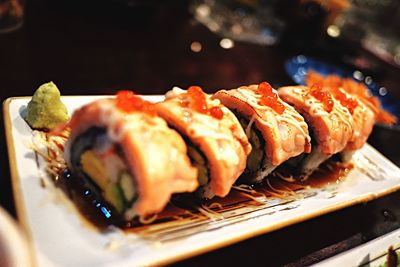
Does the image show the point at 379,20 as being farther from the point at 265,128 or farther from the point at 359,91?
the point at 265,128

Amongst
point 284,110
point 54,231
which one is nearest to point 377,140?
point 284,110

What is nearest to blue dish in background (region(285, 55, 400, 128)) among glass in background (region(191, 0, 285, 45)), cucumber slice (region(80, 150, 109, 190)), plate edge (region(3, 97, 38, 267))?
glass in background (region(191, 0, 285, 45))

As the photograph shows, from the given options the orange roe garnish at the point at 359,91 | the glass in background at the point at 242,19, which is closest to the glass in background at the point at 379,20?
the glass in background at the point at 242,19

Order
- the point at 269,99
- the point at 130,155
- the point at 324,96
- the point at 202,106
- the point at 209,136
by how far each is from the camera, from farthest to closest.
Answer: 1. the point at 324,96
2. the point at 269,99
3. the point at 202,106
4. the point at 209,136
5. the point at 130,155

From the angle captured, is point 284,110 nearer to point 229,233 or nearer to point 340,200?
point 340,200

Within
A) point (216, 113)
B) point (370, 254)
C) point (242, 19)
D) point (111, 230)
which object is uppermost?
point (242, 19)

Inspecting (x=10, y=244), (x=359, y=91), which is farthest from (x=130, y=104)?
(x=359, y=91)
